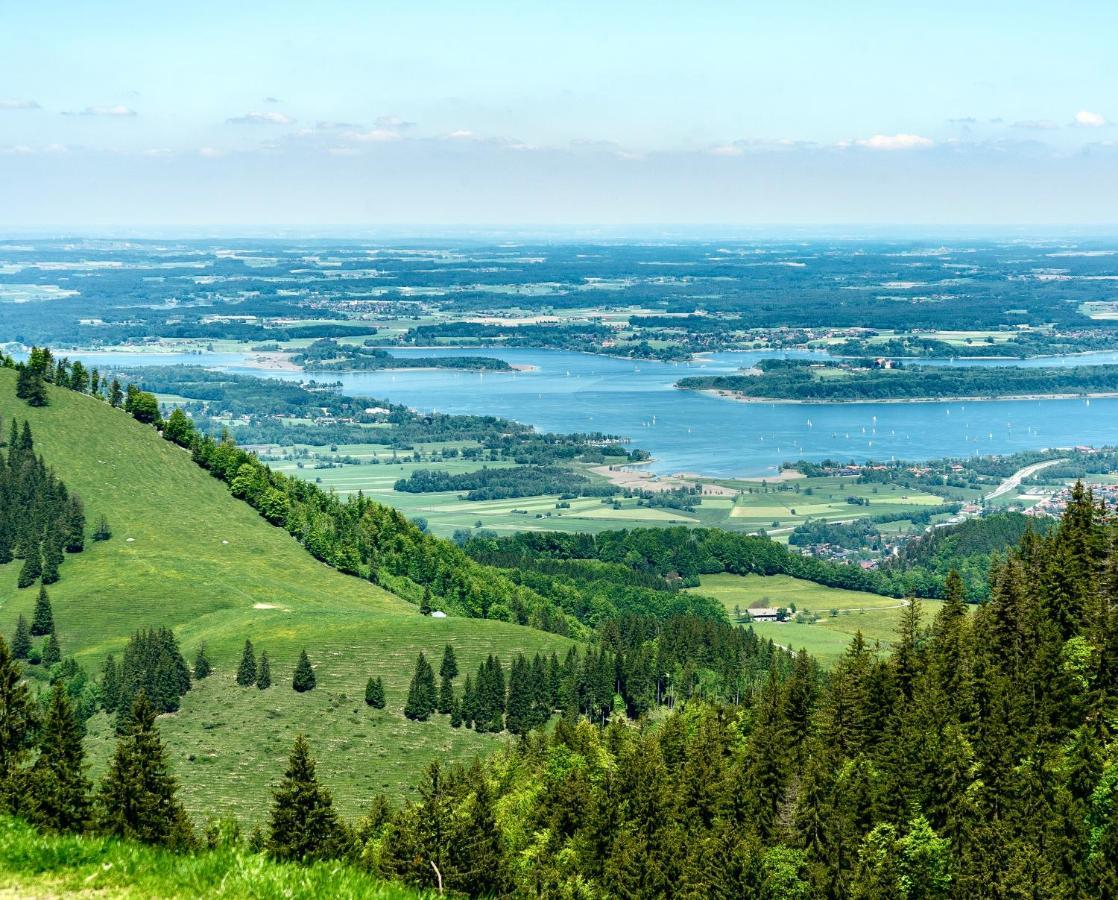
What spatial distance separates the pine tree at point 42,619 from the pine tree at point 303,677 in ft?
90.2

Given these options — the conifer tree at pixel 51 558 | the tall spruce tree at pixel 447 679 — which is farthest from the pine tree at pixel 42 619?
the tall spruce tree at pixel 447 679

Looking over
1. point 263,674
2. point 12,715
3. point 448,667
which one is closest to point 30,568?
point 263,674

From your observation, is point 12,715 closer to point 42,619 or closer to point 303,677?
point 303,677

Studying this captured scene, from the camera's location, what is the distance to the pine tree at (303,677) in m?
98.3

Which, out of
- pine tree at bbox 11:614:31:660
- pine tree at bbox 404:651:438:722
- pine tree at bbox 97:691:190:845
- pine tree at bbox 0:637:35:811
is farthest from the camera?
pine tree at bbox 11:614:31:660

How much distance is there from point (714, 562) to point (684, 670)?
73.8 m

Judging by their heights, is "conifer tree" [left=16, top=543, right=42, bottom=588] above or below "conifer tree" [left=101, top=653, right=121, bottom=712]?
above

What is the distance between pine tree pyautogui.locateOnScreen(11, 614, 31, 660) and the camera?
356 ft

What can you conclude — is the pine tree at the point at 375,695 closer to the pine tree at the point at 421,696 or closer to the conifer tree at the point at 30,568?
the pine tree at the point at 421,696

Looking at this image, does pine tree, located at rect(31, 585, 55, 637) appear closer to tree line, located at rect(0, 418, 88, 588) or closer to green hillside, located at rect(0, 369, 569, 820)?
green hillside, located at rect(0, 369, 569, 820)

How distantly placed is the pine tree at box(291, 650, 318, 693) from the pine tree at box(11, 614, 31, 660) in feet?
84.6

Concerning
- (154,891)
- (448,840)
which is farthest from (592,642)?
(154,891)

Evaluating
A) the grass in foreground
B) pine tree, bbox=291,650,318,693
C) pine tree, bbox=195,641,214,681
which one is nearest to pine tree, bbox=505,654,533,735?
pine tree, bbox=291,650,318,693

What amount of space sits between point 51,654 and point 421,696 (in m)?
32.8
